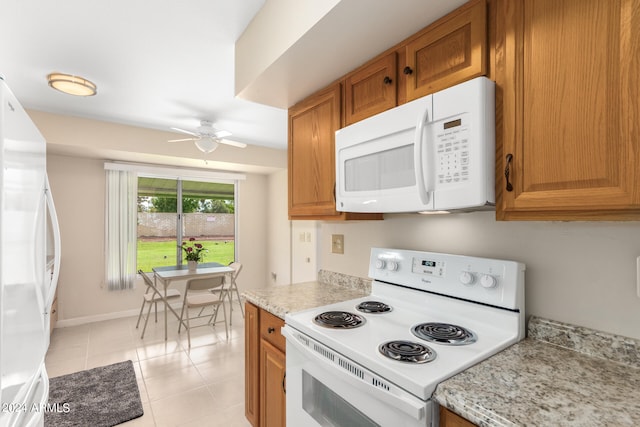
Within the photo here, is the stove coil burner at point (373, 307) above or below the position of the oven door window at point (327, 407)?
above

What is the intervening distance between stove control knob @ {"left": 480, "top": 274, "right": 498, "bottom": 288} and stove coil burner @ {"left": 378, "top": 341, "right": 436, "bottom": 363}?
13.9 inches

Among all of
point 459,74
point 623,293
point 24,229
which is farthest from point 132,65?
point 623,293

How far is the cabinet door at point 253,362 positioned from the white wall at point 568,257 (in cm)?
107

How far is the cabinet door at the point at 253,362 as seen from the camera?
1747mm

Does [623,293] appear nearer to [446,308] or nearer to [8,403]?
[446,308]

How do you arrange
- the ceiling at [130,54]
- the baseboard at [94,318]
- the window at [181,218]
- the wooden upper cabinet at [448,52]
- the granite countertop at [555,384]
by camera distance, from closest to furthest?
the granite countertop at [555,384], the wooden upper cabinet at [448,52], the ceiling at [130,54], the baseboard at [94,318], the window at [181,218]

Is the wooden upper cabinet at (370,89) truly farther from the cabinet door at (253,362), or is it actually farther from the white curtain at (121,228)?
the white curtain at (121,228)

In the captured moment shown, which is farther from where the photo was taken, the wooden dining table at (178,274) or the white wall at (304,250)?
the white wall at (304,250)

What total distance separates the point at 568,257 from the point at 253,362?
1.62 meters

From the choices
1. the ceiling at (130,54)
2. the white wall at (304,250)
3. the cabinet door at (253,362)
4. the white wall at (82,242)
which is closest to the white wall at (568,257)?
the cabinet door at (253,362)

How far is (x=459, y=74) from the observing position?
3.63 ft

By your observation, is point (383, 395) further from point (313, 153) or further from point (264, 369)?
point (313, 153)

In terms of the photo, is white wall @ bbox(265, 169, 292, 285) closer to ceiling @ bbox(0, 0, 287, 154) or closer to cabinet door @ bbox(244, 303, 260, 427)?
ceiling @ bbox(0, 0, 287, 154)

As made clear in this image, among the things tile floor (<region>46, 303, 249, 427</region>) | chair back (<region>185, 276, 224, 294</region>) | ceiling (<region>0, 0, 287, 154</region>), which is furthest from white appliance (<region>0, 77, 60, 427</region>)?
chair back (<region>185, 276, 224, 294</region>)
